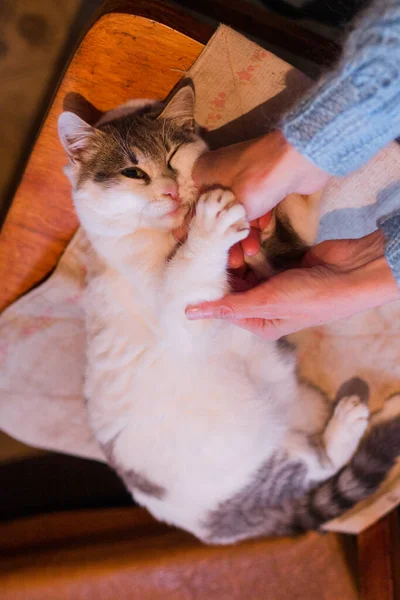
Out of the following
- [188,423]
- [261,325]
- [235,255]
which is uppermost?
[235,255]

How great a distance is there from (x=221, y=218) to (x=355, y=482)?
0.99 m

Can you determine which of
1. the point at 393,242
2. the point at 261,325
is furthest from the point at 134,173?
the point at 393,242

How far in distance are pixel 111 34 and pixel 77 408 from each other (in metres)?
1.26

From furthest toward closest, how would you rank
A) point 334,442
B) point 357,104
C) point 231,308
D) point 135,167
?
point 334,442
point 135,167
point 231,308
point 357,104

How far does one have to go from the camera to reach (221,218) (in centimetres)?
93

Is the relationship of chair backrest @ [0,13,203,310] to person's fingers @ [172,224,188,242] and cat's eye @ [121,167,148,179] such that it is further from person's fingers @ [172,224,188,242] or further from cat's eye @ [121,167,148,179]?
person's fingers @ [172,224,188,242]

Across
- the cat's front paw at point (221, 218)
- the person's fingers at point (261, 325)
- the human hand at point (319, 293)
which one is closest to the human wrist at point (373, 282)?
the human hand at point (319, 293)

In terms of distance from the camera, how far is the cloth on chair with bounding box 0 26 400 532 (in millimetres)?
1208

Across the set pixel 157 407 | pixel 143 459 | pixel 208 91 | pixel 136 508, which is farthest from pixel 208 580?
pixel 208 91

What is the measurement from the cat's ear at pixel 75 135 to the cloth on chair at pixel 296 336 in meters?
0.34

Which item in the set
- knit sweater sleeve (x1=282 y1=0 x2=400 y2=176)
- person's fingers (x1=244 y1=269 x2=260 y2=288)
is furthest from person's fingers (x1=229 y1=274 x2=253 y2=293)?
knit sweater sleeve (x1=282 y1=0 x2=400 y2=176)

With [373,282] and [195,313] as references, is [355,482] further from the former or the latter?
[195,313]

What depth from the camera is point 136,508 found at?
172cm

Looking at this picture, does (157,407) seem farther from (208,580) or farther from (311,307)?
(208,580)
